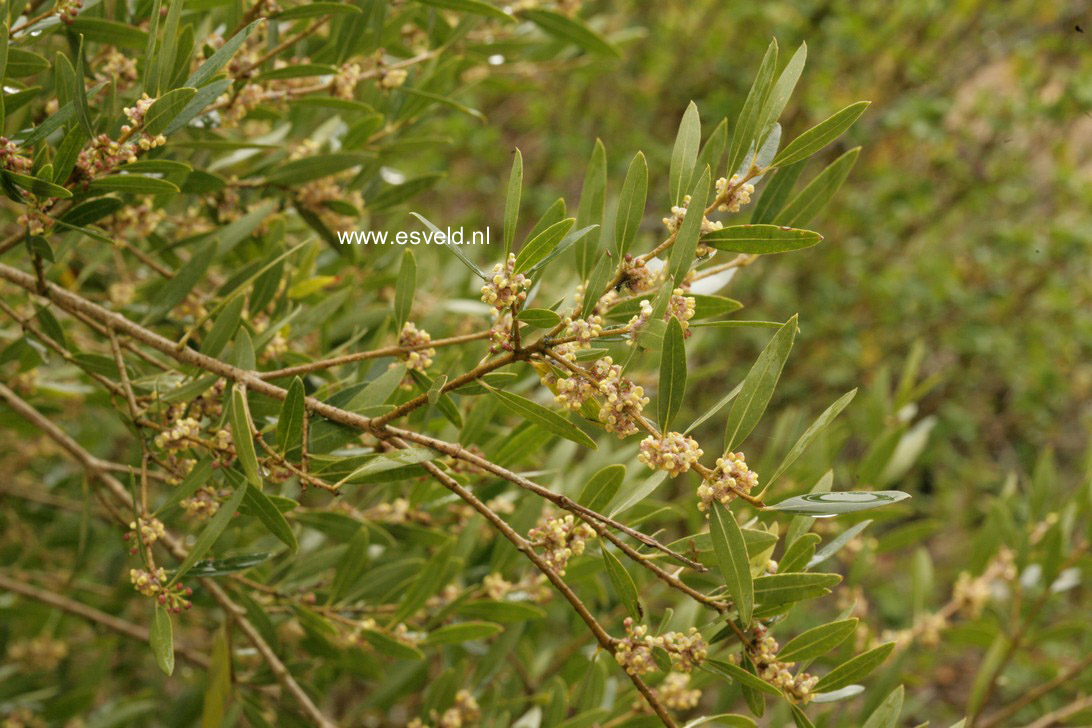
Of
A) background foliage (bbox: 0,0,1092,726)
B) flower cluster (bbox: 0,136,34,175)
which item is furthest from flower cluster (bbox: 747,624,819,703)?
flower cluster (bbox: 0,136,34,175)

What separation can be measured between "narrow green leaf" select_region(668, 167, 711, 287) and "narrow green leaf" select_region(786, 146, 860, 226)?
267 mm

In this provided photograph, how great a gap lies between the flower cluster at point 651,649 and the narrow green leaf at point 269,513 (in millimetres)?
330

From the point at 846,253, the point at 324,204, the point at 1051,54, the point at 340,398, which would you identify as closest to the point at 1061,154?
the point at 1051,54

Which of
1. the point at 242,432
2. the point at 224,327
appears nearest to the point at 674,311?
the point at 242,432

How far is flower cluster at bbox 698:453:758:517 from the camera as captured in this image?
0.81 m

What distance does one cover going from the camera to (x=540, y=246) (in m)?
0.82

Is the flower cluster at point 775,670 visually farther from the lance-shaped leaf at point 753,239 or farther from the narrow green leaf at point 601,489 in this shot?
the lance-shaped leaf at point 753,239

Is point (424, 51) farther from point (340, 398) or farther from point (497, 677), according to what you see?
point (497, 677)

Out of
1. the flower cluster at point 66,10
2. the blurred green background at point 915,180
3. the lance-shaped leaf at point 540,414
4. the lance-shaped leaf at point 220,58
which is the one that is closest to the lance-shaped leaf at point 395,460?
the lance-shaped leaf at point 540,414

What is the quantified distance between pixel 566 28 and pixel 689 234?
857 mm

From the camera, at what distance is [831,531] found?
1769 mm

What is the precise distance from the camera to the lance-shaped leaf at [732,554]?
2.67 ft

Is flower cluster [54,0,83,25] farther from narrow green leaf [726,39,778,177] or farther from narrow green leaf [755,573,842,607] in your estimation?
narrow green leaf [755,573,842,607]

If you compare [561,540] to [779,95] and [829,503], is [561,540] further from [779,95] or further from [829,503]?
[779,95]
